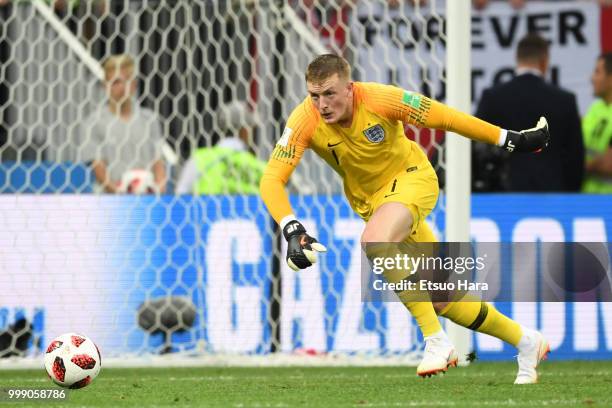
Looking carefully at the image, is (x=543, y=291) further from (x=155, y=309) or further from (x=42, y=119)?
(x=42, y=119)

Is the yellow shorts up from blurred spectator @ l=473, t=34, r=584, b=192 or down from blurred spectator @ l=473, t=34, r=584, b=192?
down

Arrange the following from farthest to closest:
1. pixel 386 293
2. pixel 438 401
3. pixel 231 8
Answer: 1. pixel 231 8
2. pixel 386 293
3. pixel 438 401

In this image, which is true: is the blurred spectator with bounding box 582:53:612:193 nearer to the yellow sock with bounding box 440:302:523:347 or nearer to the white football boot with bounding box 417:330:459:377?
the yellow sock with bounding box 440:302:523:347

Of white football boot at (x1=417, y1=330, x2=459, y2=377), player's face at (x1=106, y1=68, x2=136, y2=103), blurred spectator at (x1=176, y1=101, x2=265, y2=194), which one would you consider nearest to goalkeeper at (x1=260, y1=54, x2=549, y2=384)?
white football boot at (x1=417, y1=330, x2=459, y2=377)

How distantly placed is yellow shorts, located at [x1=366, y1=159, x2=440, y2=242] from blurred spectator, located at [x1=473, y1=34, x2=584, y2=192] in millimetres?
2512

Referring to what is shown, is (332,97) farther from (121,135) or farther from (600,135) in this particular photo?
(600,135)

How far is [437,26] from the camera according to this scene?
33.8ft

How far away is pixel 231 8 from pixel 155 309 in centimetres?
228

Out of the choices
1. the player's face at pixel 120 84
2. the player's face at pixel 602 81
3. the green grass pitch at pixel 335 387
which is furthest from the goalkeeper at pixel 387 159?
the player's face at pixel 602 81

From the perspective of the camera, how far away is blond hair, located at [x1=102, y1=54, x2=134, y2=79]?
391 inches

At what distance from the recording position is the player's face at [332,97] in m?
6.99

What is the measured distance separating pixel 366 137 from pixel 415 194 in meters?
0.39

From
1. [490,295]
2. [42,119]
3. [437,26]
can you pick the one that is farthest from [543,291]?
[42,119]

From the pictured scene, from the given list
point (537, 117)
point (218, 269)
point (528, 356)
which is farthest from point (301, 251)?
point (537, 117)
